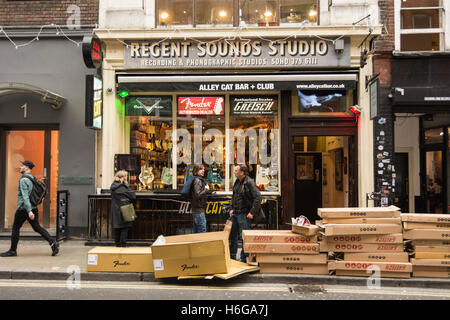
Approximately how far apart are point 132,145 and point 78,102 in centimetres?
174

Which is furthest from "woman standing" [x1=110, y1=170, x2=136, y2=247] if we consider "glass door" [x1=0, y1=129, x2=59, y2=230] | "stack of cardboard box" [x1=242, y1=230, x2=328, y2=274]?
"glass door" [x1=0, y1=129, x2=59, y2=230]

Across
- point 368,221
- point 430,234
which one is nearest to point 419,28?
point 430,234

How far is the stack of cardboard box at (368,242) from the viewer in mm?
6695

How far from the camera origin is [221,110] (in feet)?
35.1

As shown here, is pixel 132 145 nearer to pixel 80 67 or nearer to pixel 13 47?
pixel 80 67

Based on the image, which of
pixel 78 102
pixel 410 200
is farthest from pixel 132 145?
pixel 410 200

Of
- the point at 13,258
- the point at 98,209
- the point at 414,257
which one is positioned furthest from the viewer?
the point at 98,209

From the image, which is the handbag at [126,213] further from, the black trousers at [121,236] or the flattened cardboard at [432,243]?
the flattened cardboard at [432,243]

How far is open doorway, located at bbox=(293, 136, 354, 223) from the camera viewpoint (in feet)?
38.9

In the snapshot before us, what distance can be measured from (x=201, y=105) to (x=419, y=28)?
5.88 meters

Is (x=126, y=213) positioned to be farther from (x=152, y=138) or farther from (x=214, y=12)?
(x=214, y=12)

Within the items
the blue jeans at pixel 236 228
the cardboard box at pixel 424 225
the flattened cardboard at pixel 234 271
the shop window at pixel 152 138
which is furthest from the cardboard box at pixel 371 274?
the shop window at pixel 152 138

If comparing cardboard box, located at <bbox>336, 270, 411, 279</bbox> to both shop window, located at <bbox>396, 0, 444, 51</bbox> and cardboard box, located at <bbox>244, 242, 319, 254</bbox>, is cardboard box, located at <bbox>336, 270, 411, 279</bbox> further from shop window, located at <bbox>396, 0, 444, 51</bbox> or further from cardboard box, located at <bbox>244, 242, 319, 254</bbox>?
shop window, located at <bbox>396, 0, 444, 51</bbox>

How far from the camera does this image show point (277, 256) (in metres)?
6.96
